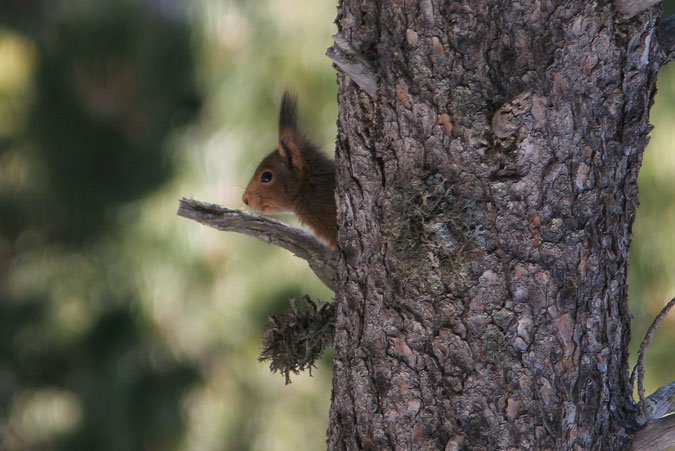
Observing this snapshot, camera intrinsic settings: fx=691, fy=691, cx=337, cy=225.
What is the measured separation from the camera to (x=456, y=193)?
0.82m

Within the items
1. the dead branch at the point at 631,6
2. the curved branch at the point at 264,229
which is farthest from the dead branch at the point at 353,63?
the curved branch at the point at 264,229

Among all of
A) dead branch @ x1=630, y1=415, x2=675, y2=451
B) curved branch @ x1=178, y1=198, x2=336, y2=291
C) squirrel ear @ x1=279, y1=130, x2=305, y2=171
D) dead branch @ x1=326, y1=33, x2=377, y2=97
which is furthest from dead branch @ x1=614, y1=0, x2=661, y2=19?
squirrel ear @ x1=279, y1=130, x2=305, y2=171

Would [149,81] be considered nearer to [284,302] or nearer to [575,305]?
[284,302]

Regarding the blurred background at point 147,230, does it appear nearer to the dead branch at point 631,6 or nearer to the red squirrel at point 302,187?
the red squirrel at point 302,187

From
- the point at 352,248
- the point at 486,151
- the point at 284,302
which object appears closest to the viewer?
the point at 486,151

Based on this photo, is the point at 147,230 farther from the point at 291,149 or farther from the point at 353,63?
the point at 353,63

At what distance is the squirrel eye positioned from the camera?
63.6 inches

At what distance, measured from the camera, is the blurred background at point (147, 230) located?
1787 millimetres

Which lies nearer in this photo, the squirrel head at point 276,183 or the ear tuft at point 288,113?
the ear tuft at point 288,113

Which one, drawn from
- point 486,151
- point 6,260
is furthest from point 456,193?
point 6,260

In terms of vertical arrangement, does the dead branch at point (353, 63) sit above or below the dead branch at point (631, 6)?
above

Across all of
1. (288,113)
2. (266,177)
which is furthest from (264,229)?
(266,177)

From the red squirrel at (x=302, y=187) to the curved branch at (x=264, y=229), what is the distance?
0.34 meters

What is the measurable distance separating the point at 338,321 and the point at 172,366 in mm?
1050
